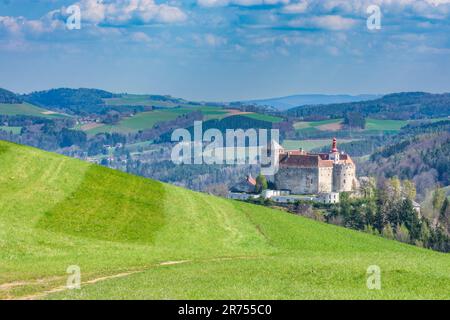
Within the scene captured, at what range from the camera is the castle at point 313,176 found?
578 ft

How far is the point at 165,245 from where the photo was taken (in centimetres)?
4781

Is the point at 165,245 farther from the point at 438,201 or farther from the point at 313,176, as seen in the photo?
the point at 313,176

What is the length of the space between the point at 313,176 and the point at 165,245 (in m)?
131

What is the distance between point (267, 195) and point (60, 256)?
132 meters

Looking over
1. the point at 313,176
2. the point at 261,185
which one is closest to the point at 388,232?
the point at 313,176

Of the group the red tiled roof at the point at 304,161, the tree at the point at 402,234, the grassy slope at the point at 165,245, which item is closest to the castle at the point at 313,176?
the red tiled roof at the point at 304,161

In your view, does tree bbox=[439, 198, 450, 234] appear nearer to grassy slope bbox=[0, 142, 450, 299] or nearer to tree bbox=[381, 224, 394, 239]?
tree bbox=[381, 224, 394, 239]

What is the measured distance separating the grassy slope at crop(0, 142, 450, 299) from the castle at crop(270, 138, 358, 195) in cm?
11169

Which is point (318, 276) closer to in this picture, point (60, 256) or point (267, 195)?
point (60, 256)

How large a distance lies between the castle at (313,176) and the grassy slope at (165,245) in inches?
4397

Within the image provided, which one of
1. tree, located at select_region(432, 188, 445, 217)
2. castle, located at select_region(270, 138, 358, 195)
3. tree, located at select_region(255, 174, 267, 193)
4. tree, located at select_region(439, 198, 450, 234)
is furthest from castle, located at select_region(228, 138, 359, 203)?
tree, located at select_region(439, 198, 450, 234)

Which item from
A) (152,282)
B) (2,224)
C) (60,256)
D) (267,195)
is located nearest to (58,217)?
(2,224)

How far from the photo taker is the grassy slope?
28.3 m
